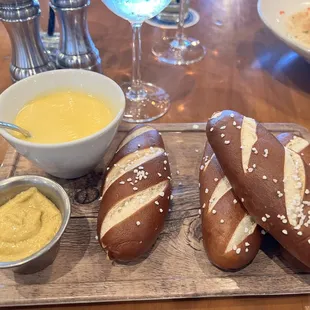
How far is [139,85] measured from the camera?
4.06ft

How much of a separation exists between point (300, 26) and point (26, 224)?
1.09 meters

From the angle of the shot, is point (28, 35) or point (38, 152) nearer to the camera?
point (38, 152)

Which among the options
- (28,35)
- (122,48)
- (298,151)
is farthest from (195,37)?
(298,151)

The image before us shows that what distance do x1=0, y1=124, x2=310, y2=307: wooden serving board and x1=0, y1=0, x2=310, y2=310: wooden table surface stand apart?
367mm

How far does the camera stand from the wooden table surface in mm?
1189

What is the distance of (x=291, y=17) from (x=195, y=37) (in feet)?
1.09

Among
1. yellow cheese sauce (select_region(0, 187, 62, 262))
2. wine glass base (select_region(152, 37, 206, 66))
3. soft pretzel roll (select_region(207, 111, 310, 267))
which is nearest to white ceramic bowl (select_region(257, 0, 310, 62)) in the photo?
wine glass base (select_region(152, 37, 206, 66))

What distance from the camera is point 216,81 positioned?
4.25ft

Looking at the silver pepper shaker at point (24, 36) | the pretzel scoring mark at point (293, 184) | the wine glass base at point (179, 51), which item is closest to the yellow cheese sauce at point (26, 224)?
the pretzel scoring mark at point (293, 184)

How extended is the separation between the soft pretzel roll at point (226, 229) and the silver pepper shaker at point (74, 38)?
2.01 ft

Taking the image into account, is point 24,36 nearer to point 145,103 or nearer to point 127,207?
point 145,103

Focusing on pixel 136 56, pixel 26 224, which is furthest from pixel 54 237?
pixel 136 56

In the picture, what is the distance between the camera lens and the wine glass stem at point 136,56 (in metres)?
1.12

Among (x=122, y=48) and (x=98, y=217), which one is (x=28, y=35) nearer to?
(x=122, y=48)
